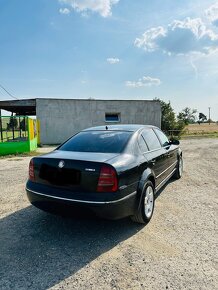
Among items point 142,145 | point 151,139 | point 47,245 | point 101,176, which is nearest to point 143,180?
point 142,145

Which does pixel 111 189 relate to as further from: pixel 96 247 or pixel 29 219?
pixel 29 219

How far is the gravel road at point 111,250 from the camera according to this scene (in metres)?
2.59

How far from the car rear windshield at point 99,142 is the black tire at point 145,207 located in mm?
789

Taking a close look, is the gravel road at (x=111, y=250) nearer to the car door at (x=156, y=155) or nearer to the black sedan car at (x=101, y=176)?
the black sedan car at (x=101, y=176)

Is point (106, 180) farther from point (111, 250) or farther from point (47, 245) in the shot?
point (47, 245)

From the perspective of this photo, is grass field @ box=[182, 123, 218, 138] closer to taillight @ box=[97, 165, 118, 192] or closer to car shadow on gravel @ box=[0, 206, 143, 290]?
car shadow on gravel @ box=[0, 206, 143, 290]

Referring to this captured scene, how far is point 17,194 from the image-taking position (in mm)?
5566

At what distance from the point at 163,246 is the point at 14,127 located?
1162 cm

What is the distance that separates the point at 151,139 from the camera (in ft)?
16.1

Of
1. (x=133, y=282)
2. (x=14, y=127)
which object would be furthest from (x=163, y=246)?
(x=14, y=127)

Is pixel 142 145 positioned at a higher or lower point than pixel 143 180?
higher

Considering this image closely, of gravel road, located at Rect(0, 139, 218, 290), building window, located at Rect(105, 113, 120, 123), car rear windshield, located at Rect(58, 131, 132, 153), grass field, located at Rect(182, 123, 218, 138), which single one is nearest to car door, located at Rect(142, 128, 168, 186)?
car rear windshield, located at Rect(58, 131, 132, 153)

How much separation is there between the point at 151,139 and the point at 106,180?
2.02 meters

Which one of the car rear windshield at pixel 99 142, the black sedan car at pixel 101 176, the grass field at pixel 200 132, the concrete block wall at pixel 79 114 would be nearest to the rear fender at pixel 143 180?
the black sedan car at pixel 101 176
